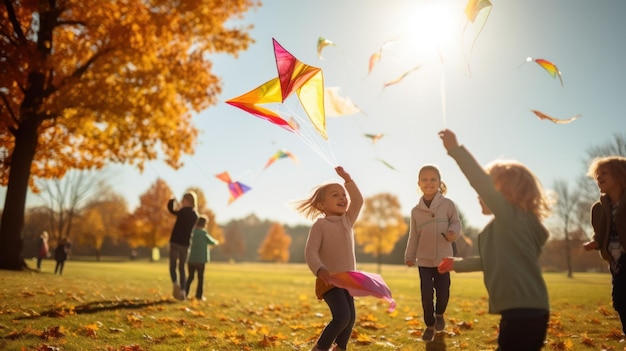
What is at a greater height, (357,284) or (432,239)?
(432,239)

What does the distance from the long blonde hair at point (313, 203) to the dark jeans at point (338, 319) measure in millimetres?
954

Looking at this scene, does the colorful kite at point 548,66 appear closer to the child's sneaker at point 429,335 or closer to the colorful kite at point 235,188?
the child's sneaker at point 429,335

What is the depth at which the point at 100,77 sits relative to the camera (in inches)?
531

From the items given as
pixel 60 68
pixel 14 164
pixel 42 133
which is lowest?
pixel 14 164

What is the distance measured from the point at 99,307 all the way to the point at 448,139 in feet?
22.1

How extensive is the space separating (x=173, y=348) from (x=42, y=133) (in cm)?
1369

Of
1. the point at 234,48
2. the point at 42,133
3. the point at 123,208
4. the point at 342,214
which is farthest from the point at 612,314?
the point at 123,208

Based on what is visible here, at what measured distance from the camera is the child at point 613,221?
436 centimetres

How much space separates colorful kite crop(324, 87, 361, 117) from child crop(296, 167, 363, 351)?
1.60m

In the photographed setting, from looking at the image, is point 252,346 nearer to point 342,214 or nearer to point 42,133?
point 342,214

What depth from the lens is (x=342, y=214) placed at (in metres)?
4.73

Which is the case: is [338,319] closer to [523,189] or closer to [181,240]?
[523,189]

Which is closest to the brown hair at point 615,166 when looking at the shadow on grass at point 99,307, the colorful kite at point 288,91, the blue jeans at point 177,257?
the colorful kite at point 288,91

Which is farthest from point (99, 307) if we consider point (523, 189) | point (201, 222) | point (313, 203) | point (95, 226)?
point (95, 226)
